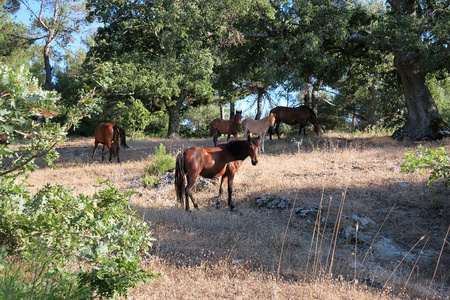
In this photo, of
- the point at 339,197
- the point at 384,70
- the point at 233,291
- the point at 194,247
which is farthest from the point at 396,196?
the point at 384,70

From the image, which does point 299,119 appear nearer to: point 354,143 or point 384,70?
point 354,143

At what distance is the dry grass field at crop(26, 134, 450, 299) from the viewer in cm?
480

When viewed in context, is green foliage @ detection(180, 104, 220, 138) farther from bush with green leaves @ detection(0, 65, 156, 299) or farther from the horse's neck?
bush with green leaves @ detection(0, 65, 156, 299)

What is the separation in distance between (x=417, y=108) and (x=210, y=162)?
466 inches

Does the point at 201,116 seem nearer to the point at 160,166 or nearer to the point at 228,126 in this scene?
the point at 228,126

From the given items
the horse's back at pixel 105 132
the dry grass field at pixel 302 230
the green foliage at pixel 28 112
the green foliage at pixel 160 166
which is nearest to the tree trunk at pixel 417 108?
the dry grass field at pixel 302 230

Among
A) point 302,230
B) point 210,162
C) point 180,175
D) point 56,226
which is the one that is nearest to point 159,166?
point 180,175

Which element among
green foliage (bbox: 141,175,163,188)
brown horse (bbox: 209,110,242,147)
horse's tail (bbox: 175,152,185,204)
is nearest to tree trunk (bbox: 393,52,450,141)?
brown horse (bbox: 209,110,242,147)

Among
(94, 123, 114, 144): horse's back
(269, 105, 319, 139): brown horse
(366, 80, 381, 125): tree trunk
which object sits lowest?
(94, 123, 114, 144): horse's back

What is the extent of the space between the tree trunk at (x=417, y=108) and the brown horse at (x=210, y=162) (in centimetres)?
1019

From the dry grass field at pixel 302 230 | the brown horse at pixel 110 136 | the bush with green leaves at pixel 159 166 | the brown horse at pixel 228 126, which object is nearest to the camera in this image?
the dry grass field at pixel 302 230

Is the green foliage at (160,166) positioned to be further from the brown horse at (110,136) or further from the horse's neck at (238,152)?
the horse's neck at (238,152)

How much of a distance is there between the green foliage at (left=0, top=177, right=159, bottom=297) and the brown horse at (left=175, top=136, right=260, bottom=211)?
4.65 meters

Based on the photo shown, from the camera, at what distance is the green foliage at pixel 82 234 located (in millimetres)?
3408
